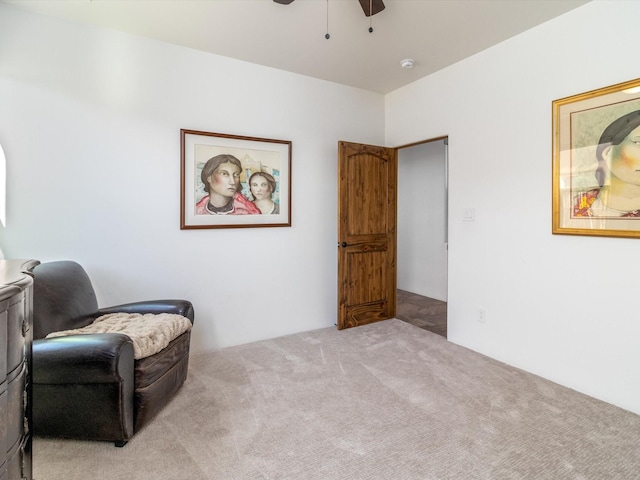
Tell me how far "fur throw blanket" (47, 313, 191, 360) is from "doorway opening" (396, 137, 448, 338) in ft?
9.86

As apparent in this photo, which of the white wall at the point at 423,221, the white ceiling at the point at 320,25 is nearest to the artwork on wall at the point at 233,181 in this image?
the white ceiling at the point at 320,25

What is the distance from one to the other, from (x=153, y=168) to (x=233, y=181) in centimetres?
68

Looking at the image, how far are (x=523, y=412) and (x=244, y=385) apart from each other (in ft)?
6.08

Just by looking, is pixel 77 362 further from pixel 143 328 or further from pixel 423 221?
pixel 423 221

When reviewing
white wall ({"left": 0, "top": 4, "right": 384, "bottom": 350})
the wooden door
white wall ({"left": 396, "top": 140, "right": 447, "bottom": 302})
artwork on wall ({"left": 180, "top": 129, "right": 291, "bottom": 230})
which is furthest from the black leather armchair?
white wall ({"left": 396, "top": 140, "right": 447, "bottom": 302})

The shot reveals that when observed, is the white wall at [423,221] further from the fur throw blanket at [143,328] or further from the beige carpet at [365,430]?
the fur throw blanket at [143,328]

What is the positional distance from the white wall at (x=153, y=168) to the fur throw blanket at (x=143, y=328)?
0.50 m

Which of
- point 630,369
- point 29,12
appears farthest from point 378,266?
point 29,12

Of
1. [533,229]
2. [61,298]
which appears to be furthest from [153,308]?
[533,229]

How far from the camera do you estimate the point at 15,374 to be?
101cm

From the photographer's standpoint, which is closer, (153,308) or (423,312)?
(153,308)

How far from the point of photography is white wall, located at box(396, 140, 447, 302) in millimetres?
5074

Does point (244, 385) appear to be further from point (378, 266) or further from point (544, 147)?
point (544, 147)

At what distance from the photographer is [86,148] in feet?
8.68
